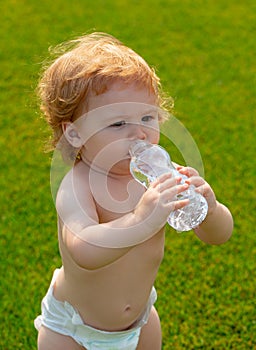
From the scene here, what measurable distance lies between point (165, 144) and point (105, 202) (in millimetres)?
2187

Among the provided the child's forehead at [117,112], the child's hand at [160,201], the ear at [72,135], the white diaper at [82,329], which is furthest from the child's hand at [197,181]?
the white diaper at [82,329]

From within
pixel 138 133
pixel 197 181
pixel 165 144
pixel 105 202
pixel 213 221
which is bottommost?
pixel 165 144

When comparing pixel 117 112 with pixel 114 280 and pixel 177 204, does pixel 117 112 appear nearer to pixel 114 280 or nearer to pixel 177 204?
pixel 177 204

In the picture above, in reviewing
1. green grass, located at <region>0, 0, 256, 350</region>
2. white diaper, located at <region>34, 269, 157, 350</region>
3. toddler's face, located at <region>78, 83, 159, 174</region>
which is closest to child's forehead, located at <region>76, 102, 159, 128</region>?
toddler's face, located at <region>78, 83, 159, 174</region>

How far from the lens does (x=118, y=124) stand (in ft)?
6.54

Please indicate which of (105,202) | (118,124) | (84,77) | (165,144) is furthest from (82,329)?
(165,144)

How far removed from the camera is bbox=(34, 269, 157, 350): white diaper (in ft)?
7.42

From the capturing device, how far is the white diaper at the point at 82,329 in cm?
226

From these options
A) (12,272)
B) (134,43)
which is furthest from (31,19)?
(12,272)

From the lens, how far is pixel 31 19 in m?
6.38

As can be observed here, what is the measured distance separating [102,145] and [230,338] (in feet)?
4.58

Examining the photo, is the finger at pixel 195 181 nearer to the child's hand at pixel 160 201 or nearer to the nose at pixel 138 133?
the child's hand at pixel 160 201

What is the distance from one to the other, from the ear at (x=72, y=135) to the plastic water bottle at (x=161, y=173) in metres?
0.20

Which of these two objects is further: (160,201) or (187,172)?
(187,172)
